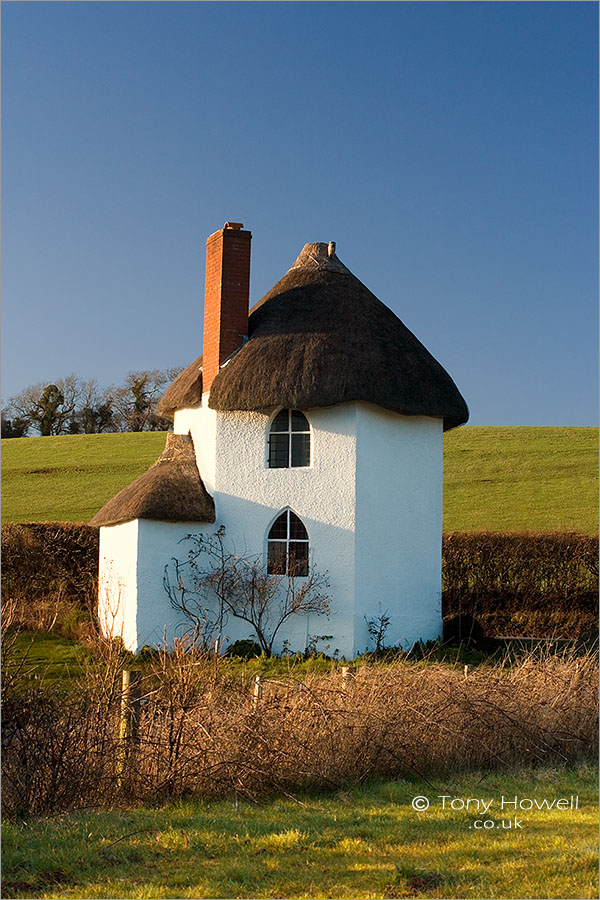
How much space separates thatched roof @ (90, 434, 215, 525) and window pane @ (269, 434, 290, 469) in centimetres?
141

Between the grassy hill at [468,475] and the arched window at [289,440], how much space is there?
12.9 metres

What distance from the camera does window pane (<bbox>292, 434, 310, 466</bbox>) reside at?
1689 centimetres

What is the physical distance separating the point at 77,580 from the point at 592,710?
16387mm

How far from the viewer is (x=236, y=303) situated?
58.1 feet

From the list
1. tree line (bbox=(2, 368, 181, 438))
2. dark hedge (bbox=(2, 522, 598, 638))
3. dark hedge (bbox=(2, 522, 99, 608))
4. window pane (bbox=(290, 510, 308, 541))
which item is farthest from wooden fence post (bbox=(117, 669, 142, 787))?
tree line (bbox=(2, 368, 181, 438))

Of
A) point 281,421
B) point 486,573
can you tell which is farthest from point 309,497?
point 486,573

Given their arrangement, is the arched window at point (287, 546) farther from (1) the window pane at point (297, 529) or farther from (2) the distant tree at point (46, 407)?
(2) the distant tree at point (46, 407)

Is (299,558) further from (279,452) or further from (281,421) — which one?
(281,421)

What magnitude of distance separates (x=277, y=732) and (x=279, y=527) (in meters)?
9.02

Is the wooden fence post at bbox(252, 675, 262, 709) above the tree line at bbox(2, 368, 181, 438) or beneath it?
beneath

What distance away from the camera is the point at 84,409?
57625mm

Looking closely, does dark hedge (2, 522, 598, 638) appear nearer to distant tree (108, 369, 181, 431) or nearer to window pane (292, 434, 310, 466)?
window pane (292, 434, 310, 466)

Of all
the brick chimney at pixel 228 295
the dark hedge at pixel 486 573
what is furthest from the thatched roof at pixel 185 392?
the dark hedge at pixel 486 573

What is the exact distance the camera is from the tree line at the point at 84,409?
5616cm
